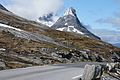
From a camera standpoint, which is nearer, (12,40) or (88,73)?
(88,73)

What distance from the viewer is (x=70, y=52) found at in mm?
74250

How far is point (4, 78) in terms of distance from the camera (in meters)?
23.9

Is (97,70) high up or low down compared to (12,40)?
down

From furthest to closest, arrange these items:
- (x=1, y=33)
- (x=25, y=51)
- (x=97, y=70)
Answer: (x=1, y=33) → (x=25, y=51) → (x=97, y=70)

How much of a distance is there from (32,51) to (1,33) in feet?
64.7

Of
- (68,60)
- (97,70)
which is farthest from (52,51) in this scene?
(97,70)

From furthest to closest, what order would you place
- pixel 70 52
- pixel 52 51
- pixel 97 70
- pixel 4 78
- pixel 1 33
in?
pixel 1 33 < pixel 70 52 < pixel 52 51 < pixel 97 70 < pixel 4 78

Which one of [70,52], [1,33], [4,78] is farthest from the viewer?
[1,33]

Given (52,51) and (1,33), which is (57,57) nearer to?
(52,51)

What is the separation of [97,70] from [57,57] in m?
38.4

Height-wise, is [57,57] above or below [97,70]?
above

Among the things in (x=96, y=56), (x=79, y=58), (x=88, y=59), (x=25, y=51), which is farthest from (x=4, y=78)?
(x=96, y=56)

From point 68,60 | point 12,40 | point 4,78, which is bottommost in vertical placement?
point 4,78

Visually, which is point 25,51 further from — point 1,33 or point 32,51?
point 1,33
